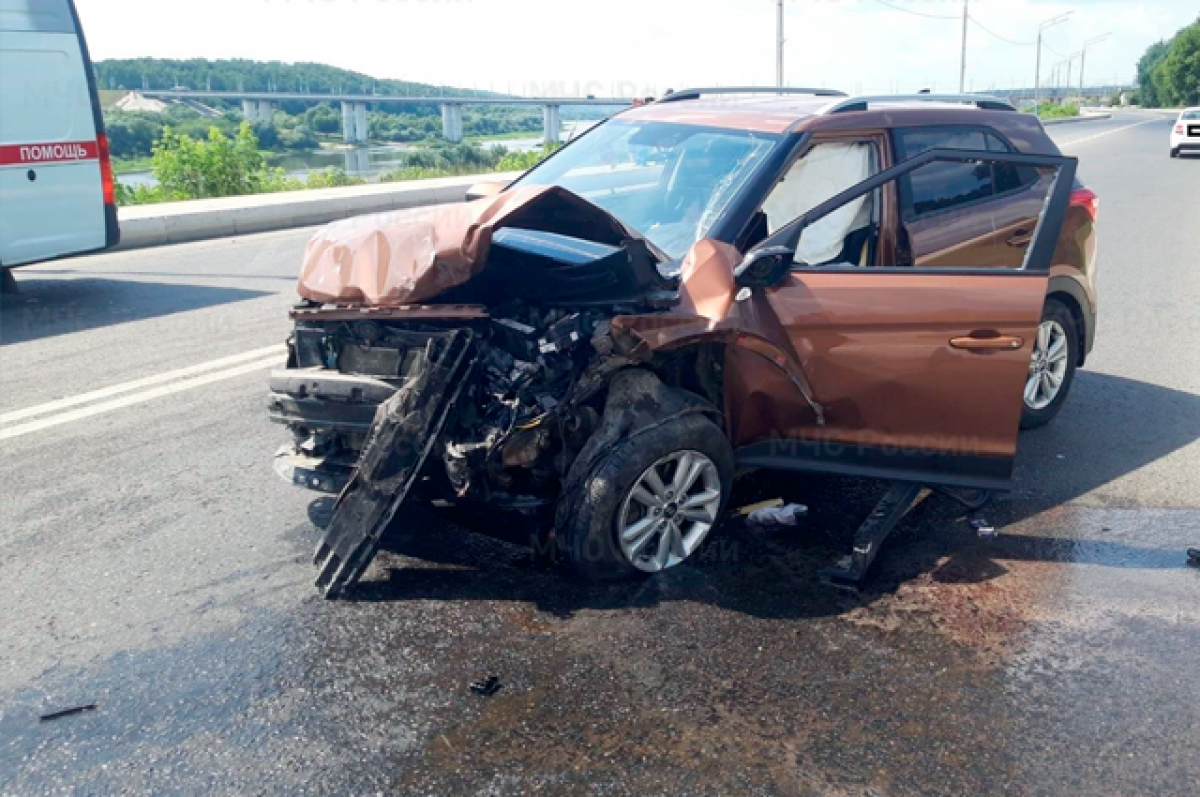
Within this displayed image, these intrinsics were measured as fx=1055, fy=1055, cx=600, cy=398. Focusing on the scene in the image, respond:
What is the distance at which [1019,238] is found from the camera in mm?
5699

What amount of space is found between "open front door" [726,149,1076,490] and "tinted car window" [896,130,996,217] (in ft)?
2.16

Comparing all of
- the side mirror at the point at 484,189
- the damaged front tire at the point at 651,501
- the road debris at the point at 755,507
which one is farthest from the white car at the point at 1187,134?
the damaged front tire at the point at 651,501

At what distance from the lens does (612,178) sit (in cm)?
543

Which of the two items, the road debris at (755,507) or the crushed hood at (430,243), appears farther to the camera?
the road debris at (755,507)

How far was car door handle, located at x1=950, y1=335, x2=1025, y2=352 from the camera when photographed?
14.1 ft

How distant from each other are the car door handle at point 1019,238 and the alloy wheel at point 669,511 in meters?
2.44

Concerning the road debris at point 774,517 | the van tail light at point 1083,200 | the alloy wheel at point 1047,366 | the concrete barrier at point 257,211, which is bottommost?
the road debris at point 774,517

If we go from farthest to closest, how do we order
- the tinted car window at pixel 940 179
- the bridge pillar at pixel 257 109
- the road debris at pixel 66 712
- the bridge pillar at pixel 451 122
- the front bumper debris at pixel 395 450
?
the bridge pillar at pixel 451 122
the bridge pillar at pixel 257 109
the tinted car window at pixel 940 179
the front bumper debris at pixel 395 450
the road debris at pixel 66 712

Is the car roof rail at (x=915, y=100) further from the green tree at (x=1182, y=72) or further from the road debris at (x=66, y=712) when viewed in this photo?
the green tree at (x=1182, y=72)

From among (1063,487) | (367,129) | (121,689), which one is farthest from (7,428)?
(367,129)

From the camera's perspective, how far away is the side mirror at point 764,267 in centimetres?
415

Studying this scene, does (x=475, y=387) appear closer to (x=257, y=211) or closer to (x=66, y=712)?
(x=66, y=712)

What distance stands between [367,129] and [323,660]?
253 ft

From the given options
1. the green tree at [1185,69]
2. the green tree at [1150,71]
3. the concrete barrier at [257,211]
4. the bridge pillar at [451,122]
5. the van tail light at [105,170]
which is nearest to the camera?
the van tail light at [105,170]
